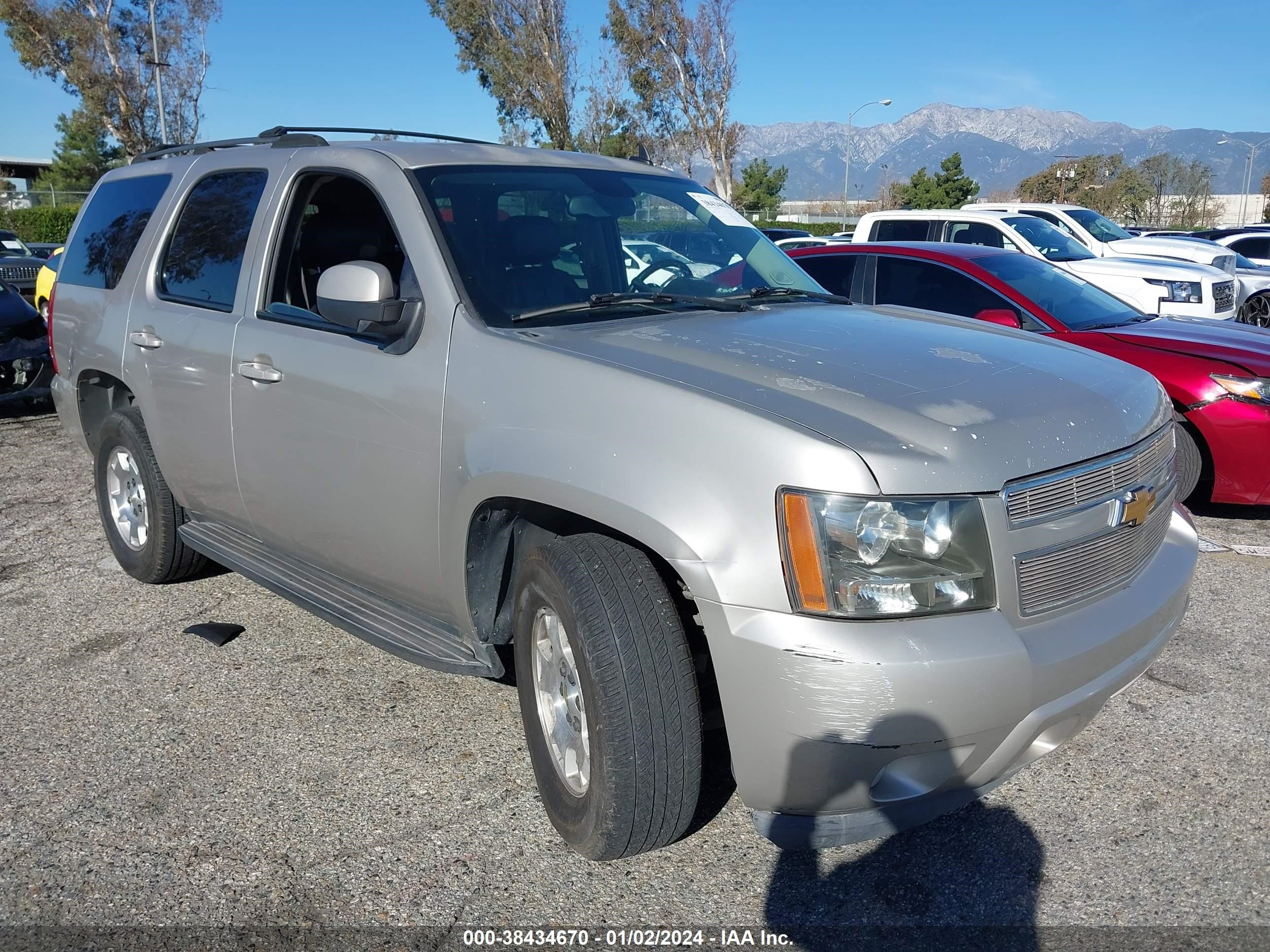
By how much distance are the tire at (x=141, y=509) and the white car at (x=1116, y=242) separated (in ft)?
38.4

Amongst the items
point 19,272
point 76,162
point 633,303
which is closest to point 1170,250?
point 633,303

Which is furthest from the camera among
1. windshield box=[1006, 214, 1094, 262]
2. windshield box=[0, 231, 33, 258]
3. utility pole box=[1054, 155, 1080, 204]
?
utility pole box=[1054, 155, 1080, 204]

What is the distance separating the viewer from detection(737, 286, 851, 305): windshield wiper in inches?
147

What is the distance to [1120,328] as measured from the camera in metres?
6.46

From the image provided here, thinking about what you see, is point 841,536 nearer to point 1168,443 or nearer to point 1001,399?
point 1001,399

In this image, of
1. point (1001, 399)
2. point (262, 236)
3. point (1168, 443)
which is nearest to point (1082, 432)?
point (1001, 399)

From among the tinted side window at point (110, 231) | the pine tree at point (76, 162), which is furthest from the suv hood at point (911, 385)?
the pine tree at point (76, 162)

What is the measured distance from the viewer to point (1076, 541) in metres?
2.51

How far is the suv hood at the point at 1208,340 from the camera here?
18.7 feet

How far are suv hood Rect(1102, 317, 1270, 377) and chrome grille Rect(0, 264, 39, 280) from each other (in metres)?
16.6

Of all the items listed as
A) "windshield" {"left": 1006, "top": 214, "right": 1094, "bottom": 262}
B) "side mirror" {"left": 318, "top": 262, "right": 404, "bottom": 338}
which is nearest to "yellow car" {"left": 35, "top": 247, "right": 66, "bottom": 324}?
"side mirror" {"left": 318, "top": 262, "right": 404, "bottom": 338}

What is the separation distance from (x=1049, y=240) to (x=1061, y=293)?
5161 mm

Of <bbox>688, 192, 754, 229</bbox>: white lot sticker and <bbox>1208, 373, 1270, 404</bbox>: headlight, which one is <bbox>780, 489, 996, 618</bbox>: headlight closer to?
<bbox>688, 192, 754, 229</bbox>: white lot sticker

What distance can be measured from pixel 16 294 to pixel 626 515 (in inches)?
353
